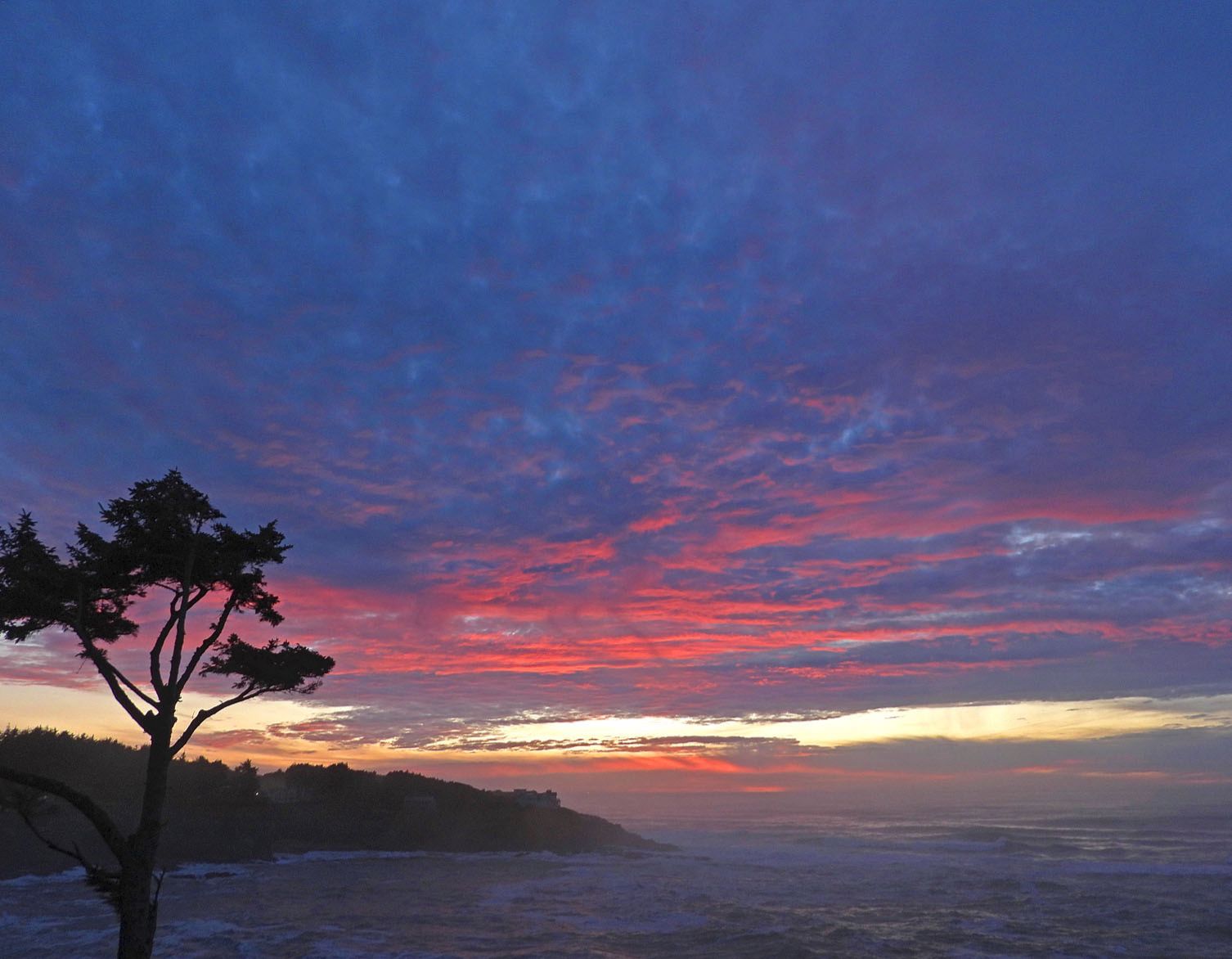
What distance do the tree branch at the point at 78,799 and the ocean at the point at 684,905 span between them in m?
16.7

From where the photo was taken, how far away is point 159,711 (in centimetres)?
1421

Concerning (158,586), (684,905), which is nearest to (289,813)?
(684,905)

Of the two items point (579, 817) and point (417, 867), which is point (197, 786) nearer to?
point (417, 867)

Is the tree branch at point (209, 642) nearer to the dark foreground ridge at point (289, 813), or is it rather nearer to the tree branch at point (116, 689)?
the tree branch at point (116, 689)

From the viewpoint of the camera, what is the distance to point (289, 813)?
210 ft

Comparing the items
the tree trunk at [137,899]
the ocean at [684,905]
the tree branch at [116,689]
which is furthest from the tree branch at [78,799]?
the ocean at [684,905]

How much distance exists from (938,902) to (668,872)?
1898 cm

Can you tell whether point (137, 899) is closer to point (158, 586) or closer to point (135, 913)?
point (135, 913)

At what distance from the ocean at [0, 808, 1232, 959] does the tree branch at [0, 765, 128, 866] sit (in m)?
16.7

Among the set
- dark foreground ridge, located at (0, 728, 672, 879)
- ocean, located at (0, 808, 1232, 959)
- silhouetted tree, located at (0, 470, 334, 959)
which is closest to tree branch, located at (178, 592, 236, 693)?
silhouetted tree, located at (0, 470, 334, 959)

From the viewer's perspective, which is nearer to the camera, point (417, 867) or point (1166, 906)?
point (1166, 906)

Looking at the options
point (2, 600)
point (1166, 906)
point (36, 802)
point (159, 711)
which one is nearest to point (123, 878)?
point (36, 802)

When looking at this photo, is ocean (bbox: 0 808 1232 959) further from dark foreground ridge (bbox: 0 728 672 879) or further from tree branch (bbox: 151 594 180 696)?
tree branch (bbox: 151 594 180 696)

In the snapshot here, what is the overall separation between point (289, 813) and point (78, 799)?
63.4 m
